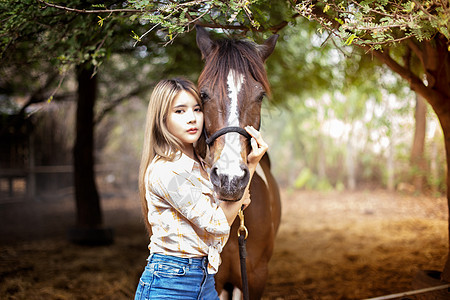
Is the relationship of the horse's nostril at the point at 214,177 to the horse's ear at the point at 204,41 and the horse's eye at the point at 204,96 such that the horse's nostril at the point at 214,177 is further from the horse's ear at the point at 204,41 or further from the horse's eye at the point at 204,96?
the horse's ear at the point at 204,41

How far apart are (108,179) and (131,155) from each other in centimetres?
124

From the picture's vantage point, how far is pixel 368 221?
7.85 m

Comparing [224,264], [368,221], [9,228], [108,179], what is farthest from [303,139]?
[224,264]

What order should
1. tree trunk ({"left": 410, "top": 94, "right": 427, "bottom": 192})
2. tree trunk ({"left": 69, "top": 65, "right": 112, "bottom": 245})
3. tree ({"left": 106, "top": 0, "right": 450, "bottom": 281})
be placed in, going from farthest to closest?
tree trunk ({"left": 410, "top": 94, "right": 427, "bottom": 192}) → tree trunk ({"left": 69, "top": 65, "right": 112, "bottom": 245}) → tree ({"left": 106, "top": 0, "right": 450, "bottom": 281})

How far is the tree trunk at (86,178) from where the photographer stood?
574 cm

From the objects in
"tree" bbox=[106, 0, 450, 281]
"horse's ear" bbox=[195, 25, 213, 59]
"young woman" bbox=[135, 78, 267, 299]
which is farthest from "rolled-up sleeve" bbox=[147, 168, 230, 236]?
"horse's ear" bbox=[195, 25, 213, 59]

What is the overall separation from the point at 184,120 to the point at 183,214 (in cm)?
45

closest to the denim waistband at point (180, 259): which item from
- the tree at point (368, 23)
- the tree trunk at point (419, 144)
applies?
the tree at point (368, 23)

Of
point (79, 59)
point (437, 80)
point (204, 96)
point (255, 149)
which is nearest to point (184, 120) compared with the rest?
point (204, 96)

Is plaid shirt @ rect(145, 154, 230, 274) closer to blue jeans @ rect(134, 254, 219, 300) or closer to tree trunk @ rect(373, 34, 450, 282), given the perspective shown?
blue jeans @ rect(134, 254, 219, 300)

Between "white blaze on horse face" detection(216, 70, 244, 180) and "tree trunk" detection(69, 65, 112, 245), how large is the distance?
14.5 feet

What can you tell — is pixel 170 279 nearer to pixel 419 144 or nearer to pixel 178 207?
pixel 178 207

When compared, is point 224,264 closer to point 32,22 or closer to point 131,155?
point 32,22

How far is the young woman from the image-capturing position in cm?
147
